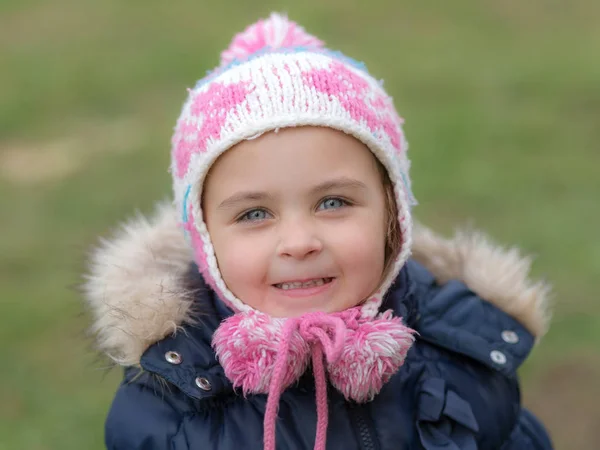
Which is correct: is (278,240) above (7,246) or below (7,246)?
above

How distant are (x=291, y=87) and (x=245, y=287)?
1.25ft

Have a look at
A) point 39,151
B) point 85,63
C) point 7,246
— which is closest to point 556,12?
point 85,63

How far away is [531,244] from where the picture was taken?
3.70m

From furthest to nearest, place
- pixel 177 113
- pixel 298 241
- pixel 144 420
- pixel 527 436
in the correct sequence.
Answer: pixel 177 113 → pixel 527 436 → pixel 144 420 → pixel 298 241

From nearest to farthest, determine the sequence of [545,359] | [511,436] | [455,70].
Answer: [511,436], [545,359], [455,70]

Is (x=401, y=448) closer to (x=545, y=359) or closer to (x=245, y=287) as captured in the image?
(x=245, y=287)

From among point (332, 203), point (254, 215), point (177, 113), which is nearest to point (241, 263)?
point (254, 215)

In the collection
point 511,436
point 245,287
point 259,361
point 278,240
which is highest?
point 278,240

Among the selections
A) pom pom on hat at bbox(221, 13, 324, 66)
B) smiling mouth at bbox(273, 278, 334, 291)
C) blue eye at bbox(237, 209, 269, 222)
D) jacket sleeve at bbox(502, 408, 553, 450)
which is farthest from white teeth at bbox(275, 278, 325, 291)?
jacket sleeve at bbox(502, 408, 553, 450)

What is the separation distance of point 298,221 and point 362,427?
1.40 ft

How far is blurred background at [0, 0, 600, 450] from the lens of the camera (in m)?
3.01

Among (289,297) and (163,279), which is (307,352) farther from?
(163,279)

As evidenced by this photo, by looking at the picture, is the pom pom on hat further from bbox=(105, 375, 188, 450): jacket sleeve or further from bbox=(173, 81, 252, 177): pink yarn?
bbox=(105, 375, 188, 450): jacket sleeve

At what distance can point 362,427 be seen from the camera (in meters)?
1.76
